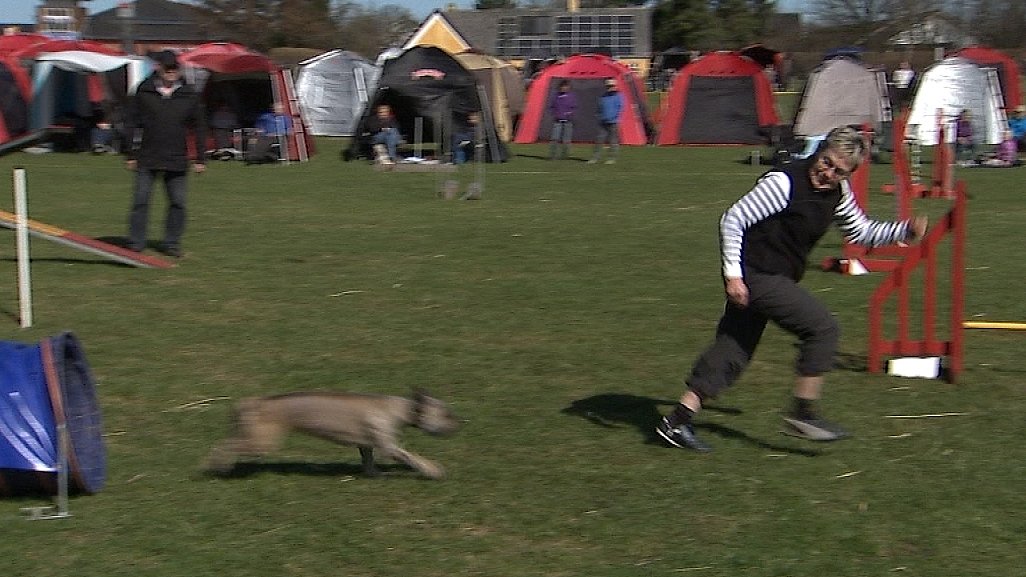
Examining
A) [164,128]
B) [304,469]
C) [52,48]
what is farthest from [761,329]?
[52,48]

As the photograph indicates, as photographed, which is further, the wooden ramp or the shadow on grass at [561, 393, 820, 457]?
the wooden ramp

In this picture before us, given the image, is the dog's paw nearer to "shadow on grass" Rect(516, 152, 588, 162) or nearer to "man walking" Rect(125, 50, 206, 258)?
"man walking" Rect(125, 50, 206, 258)

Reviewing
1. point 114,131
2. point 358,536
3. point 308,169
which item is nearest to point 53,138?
point 114,131

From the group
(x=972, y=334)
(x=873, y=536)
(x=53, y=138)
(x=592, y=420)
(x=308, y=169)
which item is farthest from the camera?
(x=53, y=138)

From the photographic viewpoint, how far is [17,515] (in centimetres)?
538

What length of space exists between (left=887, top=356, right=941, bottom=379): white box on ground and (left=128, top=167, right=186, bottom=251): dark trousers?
6.98m

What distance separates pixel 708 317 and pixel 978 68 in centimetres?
2070

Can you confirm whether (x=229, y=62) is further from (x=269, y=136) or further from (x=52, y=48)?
(x=52, y=48)

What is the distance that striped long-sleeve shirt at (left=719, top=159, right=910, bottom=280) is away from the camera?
595 centimetres

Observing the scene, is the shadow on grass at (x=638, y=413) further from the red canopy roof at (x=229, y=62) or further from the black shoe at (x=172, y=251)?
the red canopy roof at (x=229, y=62)

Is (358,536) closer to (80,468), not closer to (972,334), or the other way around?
(80,468)

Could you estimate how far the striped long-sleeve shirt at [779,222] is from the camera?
234 inches

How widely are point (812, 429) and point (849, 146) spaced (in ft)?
4.51

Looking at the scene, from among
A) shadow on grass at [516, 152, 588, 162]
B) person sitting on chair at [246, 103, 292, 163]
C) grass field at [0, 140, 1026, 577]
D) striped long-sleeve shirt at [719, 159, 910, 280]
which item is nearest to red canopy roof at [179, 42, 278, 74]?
person sitting on chair at [246, 103, 292, 163]
